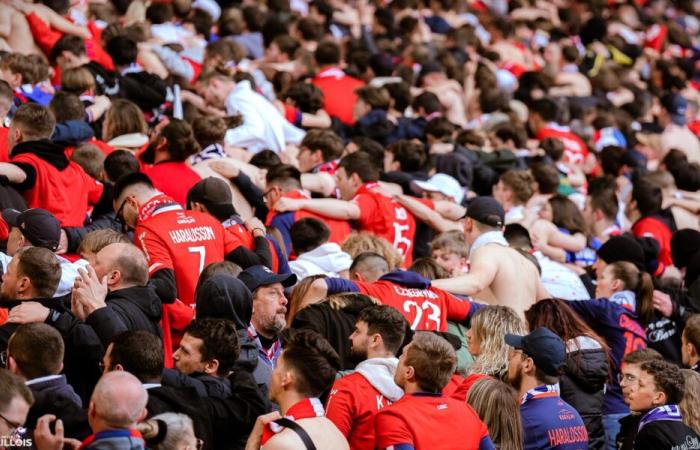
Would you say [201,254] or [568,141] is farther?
[568,141]

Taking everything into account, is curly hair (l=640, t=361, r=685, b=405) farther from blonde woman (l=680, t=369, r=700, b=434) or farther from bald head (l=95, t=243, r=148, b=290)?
bald head (l=95, t=243, r=148, b=290)

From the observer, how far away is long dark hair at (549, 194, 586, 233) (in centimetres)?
1143

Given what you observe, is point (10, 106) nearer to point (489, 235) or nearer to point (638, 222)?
point (489, 235)

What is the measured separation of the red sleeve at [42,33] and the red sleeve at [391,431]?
6407mm

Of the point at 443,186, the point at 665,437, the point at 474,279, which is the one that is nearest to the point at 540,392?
the point at 665,437

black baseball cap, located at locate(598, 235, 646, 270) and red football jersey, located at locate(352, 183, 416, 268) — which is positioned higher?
red football jersey, located at locate(352, 183, 416, 268)

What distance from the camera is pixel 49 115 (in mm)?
8484

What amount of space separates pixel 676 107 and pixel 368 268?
28.9ft

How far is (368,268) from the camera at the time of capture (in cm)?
863

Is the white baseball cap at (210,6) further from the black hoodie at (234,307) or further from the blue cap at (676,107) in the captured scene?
the black hoodie at (234,307)

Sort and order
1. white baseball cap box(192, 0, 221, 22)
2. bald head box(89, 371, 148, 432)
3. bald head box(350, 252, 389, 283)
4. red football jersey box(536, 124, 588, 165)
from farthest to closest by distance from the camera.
→ white baseball cap box(192, 0, 221, 22), red football jersey box(536, 124, 588, 165), bald head box(350, 252, 389, 283), bald head box(89, 371, 148, 432)

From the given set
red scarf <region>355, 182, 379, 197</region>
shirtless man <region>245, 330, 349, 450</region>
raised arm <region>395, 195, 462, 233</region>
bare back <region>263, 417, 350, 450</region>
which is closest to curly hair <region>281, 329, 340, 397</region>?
shirtless man <region>245, 330, 349, 450</region>

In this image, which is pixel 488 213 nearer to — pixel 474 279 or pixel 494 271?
pixel 494 271

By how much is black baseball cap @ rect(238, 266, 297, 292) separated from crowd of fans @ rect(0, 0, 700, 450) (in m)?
0.02
